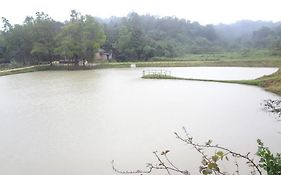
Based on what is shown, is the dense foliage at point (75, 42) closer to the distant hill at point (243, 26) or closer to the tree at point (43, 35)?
the tree at point (43, 35)

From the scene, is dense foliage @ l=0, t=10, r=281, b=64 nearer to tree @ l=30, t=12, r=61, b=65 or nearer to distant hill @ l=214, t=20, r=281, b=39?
tree @ l=30, t=12, r=61, b=65

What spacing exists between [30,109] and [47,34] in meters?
19.4

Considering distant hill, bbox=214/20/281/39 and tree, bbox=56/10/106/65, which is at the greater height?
distant hill, bbox=214/20/281/39

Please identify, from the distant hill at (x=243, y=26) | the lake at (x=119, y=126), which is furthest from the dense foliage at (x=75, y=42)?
the distant hill at (x=243, y=26)

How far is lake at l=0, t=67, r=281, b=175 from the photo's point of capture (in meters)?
6.32

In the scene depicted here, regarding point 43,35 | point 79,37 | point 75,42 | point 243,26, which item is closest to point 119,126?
point 75,42

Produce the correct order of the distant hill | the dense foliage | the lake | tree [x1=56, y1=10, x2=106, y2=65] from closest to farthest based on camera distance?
1. the lake
2. tree [x1=56, y1=10, x2=106, y2=65]
3. the dense foliage
4. the distant hill

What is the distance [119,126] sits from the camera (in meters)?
8.79

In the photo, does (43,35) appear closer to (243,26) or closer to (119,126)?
(119,126)

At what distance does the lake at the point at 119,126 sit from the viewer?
6.32m

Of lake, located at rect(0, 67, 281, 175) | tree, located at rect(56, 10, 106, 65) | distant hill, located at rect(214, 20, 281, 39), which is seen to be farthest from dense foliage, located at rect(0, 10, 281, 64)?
distant hill, located at rect(214, 20, 281, 39)

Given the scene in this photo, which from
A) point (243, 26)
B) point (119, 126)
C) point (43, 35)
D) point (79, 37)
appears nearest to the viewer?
point (119, 126)

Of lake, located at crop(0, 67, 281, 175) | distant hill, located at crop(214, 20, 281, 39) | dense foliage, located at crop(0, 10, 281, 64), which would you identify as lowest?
lake, located at crop(0, 67, 281, 175)

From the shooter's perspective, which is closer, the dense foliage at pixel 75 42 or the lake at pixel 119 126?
the lake at pixel 119 126
